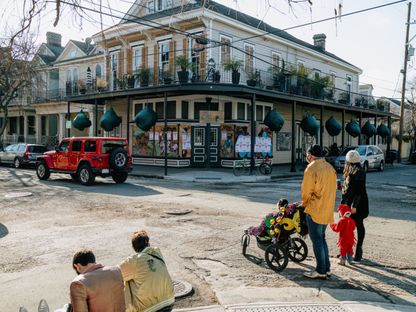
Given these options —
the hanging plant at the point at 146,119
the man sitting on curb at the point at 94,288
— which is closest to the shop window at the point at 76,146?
the hanging plant at the point at 146,119

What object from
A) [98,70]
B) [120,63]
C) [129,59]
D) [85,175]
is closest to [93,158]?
[85,175]

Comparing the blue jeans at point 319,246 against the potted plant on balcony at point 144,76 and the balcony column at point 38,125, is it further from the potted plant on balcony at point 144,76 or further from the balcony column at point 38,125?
the balcony column at point 38,125

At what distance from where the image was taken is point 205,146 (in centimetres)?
2567

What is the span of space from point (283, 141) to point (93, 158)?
17.2 m

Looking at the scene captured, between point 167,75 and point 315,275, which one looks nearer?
point 315,275

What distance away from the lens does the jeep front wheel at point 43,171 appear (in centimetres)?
1872

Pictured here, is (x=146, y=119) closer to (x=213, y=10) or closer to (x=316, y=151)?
(x=213, y=10)

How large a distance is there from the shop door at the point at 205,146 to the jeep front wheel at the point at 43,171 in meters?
9.13

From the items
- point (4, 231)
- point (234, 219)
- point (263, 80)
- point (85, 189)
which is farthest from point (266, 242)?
point (263, 80)

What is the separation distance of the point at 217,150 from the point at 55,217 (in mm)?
16400

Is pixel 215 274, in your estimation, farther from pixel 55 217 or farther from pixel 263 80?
pixel 263 80

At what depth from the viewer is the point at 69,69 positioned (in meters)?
37.3

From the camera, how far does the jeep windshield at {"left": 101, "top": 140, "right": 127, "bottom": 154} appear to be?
55.5ft

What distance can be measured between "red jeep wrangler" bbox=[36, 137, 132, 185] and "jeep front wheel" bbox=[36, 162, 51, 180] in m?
0.94
